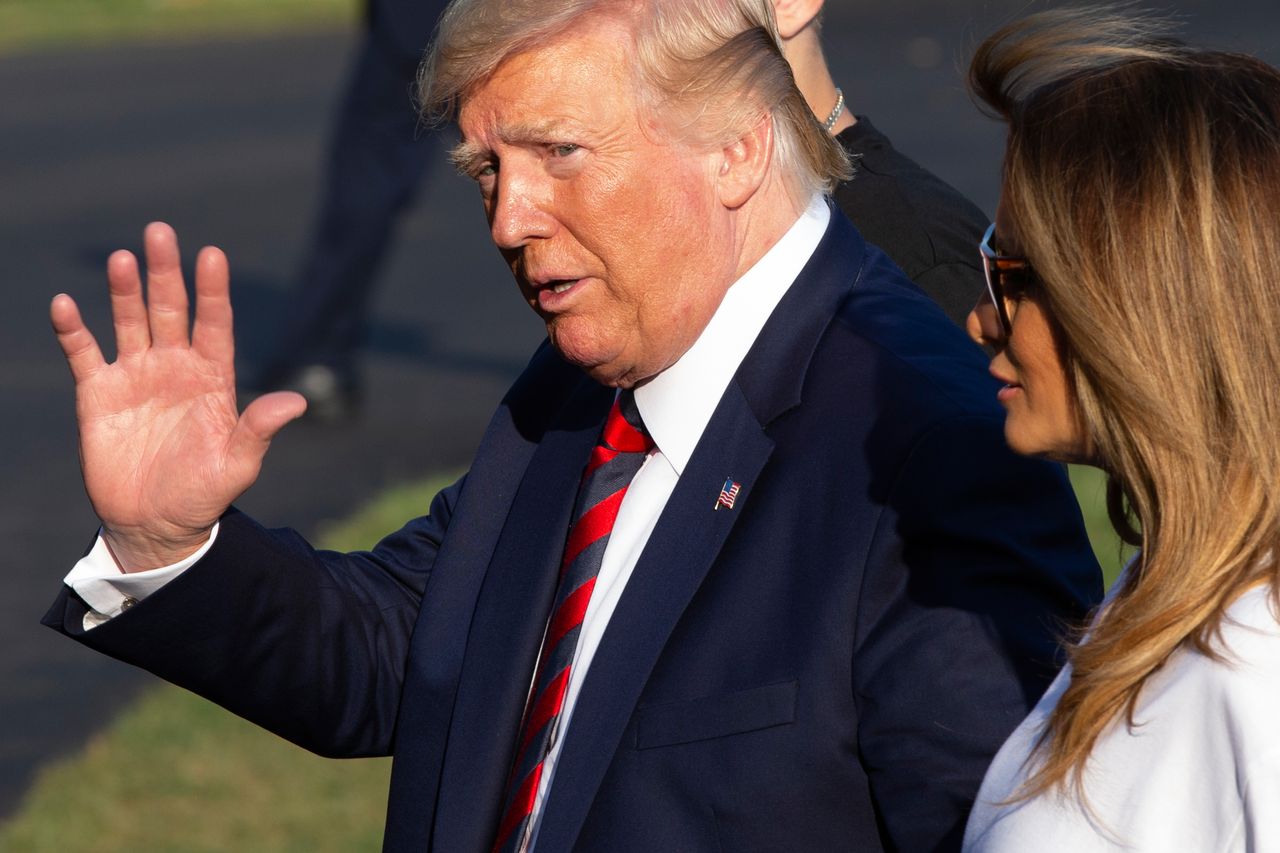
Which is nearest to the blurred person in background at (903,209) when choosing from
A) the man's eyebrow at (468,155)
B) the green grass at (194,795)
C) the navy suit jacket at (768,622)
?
the navy suit jacket at (768,622)

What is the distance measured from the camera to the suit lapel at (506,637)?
2416mm

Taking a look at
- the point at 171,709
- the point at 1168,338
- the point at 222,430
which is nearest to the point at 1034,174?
the point at 1168,338

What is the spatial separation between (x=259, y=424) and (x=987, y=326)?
0.99 meters

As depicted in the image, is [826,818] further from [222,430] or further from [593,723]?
[222,430]

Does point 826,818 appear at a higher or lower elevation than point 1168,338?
lower

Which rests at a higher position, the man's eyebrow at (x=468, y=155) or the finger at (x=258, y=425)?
the man's eyebrow at (x=468, y=155)

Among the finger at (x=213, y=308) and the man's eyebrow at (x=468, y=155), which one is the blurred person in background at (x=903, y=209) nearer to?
the man's eyebrow at (x=468, y=155)

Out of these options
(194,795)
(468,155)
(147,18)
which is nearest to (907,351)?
(468,155)

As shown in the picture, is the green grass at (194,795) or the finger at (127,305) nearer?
the finger at (127,305)

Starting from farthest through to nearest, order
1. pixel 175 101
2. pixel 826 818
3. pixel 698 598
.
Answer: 1. pixel 175 101
2. pixel 698 598
3. pixel 826 818

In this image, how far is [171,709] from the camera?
521 centimetres

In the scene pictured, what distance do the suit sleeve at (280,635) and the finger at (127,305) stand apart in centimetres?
28

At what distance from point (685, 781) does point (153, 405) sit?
939mm

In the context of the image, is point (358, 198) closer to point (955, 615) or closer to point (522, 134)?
point (522, 134)
